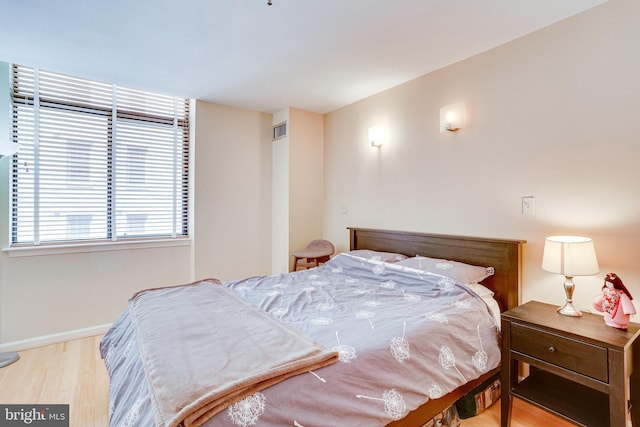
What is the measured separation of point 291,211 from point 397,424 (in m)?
2.66

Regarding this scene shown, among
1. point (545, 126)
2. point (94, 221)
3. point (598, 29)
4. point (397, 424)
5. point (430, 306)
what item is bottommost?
point (397, 424)

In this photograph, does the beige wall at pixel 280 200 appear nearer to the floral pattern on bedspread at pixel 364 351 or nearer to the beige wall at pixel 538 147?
the beige wall at pixel 538 147

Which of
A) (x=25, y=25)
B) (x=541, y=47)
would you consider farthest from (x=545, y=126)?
(x=25, y=25)

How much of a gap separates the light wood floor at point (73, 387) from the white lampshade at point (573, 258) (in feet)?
3.11

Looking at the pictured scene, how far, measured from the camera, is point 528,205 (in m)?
2.14

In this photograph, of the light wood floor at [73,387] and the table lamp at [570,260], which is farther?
the light wood floor at [73,387]

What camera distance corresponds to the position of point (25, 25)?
2.06 m

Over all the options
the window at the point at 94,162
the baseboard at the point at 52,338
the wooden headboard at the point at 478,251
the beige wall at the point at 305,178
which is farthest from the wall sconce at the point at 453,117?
the baseboard at the point at 52,338

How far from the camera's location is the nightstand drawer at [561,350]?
1.45m

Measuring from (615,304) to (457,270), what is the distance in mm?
818

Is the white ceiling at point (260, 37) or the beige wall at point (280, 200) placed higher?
the white ceiling at point (260, 37)

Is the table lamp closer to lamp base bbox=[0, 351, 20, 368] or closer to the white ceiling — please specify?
the white ceiling

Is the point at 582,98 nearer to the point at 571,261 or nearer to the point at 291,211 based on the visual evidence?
the point at 571,261

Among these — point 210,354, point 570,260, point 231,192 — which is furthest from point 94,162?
point 570,260
